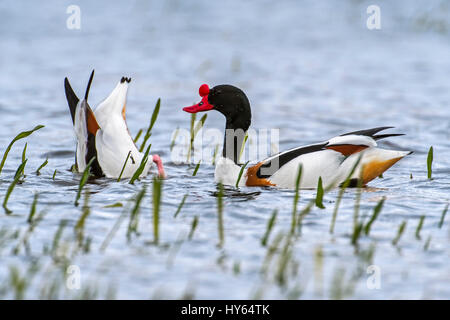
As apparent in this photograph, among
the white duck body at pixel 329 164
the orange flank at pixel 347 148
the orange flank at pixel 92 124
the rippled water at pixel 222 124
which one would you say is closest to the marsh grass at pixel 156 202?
the rippled water at pixel 222 124

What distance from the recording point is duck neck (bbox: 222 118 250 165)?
8195 millimetres

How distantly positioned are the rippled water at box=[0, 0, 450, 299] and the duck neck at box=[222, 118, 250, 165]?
0.41 m

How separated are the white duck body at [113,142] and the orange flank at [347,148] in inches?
84.3

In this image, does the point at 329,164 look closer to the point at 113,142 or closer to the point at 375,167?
the point at 375,167

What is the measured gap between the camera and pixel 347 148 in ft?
24.7

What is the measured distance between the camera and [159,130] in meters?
11.7

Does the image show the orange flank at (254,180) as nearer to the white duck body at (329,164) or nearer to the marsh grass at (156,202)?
the white duck body at (329,164)

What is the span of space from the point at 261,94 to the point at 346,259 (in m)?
9.45

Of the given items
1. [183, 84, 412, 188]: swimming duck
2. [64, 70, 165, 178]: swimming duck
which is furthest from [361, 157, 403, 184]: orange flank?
[64, 70, 165, 178]: swimming duck

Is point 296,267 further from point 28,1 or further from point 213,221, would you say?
point 28,1

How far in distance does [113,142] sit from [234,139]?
130 cm

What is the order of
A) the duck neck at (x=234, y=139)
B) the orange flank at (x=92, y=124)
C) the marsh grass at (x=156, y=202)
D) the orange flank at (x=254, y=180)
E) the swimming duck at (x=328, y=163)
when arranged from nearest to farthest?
the marsh grass at (x=156, y=202) → the swimming duck at (x=328, y=163) → the orange flank at (x=254, y=180) → the orange flank at (x=92, y=124) → the duck neck at (x=234, y=139)

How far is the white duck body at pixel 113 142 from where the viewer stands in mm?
8000
